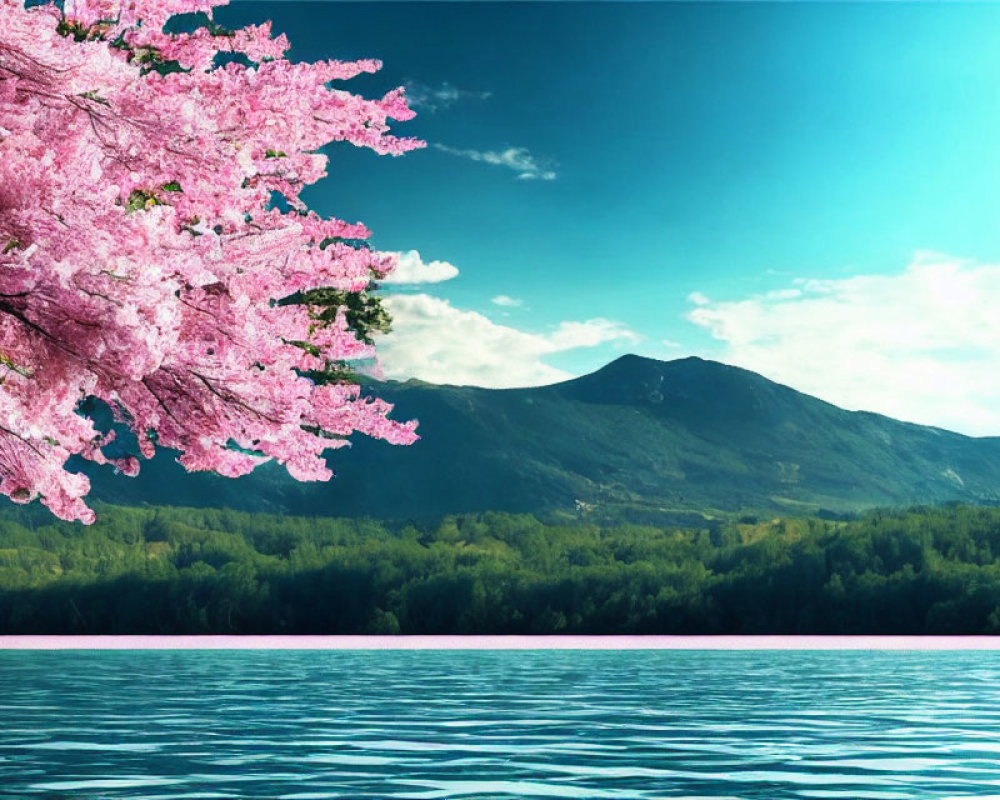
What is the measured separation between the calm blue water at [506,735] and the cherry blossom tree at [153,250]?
413 inches

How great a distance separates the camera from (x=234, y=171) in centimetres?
1151

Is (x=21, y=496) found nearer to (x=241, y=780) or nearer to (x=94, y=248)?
(x=94, y=248)

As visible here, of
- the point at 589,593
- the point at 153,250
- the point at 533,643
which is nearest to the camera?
the point at 153,250

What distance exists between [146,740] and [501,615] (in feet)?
374

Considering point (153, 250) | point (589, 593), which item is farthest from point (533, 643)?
point (153, 250)

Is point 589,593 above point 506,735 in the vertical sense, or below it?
above

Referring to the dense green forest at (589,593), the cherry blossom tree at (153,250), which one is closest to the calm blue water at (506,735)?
the cherry blossom tree at (153,250)

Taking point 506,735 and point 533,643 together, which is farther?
point 533,643

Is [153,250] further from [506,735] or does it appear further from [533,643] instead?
[533,643]

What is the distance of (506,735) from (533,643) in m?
90.2

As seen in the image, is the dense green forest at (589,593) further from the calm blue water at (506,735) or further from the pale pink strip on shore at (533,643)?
the calm blue water at (506,735)

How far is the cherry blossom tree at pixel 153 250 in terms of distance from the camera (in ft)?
31.2

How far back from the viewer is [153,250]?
992 centimetres

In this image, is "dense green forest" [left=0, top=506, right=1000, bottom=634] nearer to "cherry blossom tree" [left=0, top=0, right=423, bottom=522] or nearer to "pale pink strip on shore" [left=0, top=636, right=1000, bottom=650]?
"pale pink strip on shore" [left=0, top=636, right=1000, bottom=650]
